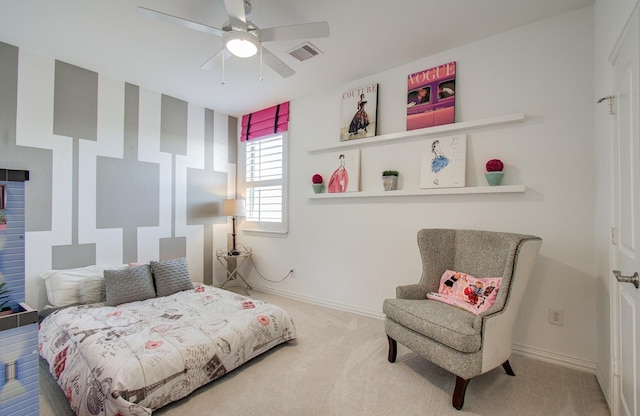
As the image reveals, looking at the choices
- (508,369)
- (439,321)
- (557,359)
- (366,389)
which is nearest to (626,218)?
(439,321)

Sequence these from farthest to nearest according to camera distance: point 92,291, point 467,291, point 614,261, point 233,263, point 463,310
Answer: point 233,263, point 92,291, point 467,291, point 463,310, point 614,261

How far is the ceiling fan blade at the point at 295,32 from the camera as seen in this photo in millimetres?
1898

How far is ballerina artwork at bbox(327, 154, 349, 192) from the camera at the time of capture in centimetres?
348

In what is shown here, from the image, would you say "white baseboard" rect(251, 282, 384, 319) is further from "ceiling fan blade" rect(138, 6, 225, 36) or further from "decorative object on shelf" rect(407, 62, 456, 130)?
"ceiling fan blade" rect(138, 6, 225, 36)

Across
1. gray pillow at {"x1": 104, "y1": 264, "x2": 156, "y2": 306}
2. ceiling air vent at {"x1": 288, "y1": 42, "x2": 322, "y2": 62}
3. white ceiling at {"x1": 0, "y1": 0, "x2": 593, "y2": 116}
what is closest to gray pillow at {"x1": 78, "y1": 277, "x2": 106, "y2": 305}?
gray pillow at {"x1": 104, "y1": 264, "x2": 156, "y2": 306}

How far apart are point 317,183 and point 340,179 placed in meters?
0.31

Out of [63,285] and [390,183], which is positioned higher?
[390,183]

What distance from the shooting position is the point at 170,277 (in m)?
3.14

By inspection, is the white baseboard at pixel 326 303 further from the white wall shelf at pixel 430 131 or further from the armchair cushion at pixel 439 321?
the white wall shelf at pixel 430 131

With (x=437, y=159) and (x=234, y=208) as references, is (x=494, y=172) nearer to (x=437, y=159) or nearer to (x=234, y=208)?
(x=437, y=159)

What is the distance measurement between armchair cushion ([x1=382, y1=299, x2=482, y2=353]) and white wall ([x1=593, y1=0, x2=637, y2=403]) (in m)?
0.87

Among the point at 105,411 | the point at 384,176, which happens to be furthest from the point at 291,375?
the point at 384,176

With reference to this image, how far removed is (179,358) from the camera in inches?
72.8

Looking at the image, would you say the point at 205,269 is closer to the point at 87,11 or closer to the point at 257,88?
the point at 257,88
